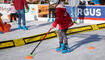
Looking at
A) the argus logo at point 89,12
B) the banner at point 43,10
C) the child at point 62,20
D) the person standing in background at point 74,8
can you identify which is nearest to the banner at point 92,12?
the argus logo at point 89,12

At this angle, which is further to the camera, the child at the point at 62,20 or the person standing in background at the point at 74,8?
the person standing in background at the point at 74,8

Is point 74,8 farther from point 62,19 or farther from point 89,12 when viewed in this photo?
point 62,19

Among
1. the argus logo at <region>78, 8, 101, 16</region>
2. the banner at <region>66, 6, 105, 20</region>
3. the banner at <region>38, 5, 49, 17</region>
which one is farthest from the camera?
the banner at <region>38, 5, 49, 17</region>

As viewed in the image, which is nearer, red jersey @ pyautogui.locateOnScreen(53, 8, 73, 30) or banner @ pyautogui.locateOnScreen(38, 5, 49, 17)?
red jersey @ pyautogui.locateOnScreen(53, 8, 73, 30)

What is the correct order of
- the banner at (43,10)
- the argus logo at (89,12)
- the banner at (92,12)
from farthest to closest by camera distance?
the banner at (43,10), the argus logo at (89,12), the banner at (92,12)

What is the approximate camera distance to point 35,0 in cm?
2031

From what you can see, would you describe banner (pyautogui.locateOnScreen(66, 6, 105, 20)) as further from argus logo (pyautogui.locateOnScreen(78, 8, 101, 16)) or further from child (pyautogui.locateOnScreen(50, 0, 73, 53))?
child (pyautogui.locateOnScreen(50, 0, 73, 53))

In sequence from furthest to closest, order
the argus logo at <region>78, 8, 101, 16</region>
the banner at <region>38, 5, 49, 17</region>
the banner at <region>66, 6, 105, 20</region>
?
the banner at <region>38, 5, 49, 17</region>
the argus logo at <region>78, 8, 101, 16</region>
the banner at <region>66, 6, 105, 20</region>

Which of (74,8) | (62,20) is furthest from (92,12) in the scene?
(62,20)

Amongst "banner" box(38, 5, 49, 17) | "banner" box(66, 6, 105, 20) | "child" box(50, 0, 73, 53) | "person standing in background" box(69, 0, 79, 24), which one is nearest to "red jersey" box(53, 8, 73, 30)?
"child" box(50, 0, 73, 53)

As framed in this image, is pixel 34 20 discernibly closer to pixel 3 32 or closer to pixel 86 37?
pixel 3 32

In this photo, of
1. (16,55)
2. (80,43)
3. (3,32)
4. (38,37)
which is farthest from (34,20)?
(16,55)

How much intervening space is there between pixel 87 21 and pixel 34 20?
366 centimetres

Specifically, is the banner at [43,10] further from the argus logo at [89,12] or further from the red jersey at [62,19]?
the red jersey at [62,19]
